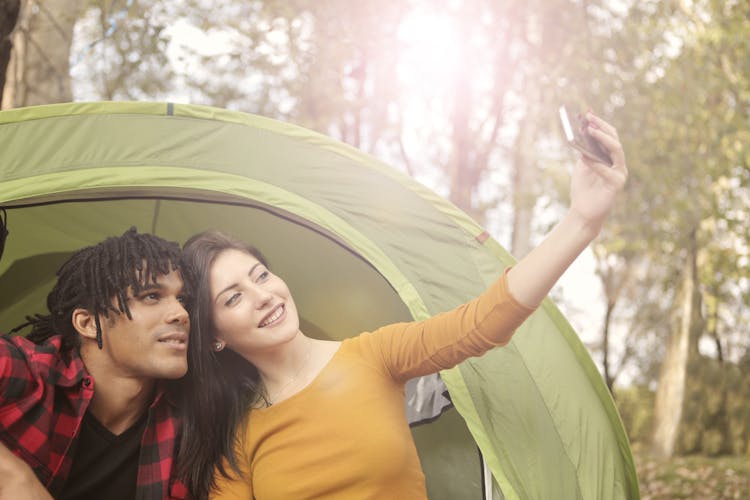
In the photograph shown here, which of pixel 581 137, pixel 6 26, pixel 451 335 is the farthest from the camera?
pixel 6 26

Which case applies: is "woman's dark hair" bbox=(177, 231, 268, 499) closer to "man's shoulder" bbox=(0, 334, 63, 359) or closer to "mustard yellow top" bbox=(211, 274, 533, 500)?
"mustard yellow top" bbox=(211, 274, 533, 500)

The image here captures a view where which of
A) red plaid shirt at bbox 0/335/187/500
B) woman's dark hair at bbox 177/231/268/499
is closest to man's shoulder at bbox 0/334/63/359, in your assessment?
red plaid shirt at bbox 0/335/187/500

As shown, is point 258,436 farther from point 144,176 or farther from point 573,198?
point 573,198

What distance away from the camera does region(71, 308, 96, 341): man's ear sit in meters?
2.11

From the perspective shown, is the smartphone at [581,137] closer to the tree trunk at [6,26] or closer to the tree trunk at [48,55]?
the tree trunk at [6,26]

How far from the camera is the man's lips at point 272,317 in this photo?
79.6 inches

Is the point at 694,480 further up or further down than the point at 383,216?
further down

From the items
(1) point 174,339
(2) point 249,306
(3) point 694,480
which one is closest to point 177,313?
(1) point 174,339

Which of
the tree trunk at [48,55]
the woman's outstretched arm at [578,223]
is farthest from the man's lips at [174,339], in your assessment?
the tree trunk at [48,55]

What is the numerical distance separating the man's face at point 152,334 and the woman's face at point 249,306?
0.10 meters

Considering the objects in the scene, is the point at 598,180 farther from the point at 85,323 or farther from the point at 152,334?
the point at 85,323

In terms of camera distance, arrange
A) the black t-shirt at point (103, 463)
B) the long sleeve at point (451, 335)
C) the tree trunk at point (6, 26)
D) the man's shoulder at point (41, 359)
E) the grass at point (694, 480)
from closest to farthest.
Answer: the long sleeve at point (451, 335) → the man's shoulder at point (41, 359) → the black t-shirt at point (103, 463) → the tree trunk at point (6, 26) → the grass at point (694, 480)

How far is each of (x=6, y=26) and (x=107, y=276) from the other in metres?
1.35

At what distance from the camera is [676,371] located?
367 inches
